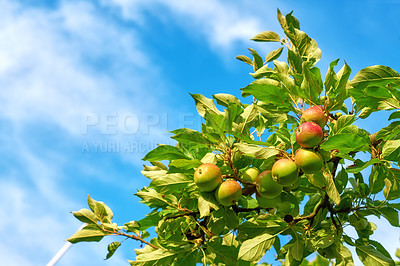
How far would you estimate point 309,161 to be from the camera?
2.37 metres

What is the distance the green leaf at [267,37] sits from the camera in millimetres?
3615

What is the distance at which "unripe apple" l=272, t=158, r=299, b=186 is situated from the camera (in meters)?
2.37

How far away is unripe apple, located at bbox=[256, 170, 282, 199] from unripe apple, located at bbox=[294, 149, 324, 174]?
8.7 inches

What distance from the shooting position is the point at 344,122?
2.51 meters

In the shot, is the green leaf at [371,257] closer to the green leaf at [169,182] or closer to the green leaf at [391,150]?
the green leaf at [391,150]

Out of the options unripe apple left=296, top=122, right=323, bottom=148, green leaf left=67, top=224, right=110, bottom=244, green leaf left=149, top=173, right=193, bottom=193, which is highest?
unripe apple left=296, top=122, right=323, bottom=148

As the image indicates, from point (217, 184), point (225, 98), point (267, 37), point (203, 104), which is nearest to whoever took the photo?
point (217, 184)

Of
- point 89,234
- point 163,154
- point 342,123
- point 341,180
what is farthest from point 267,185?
point 89,234

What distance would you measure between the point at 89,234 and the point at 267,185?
5.18 ft

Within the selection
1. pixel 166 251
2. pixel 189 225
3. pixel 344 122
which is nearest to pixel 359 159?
pixel 344 122

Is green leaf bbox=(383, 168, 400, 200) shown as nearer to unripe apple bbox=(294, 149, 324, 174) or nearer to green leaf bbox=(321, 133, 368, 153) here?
green leaf bbox=(321, 133, 368, 153)

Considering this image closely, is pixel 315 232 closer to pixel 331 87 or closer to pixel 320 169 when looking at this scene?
pixel 320 169

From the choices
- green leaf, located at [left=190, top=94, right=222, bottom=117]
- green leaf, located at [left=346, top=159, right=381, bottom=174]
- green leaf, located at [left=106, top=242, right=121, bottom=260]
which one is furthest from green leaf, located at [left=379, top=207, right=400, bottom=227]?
green leaf, located at [left=106, top=242, right=121, bottom=260]

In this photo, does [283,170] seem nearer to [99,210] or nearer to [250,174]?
[250,174]
